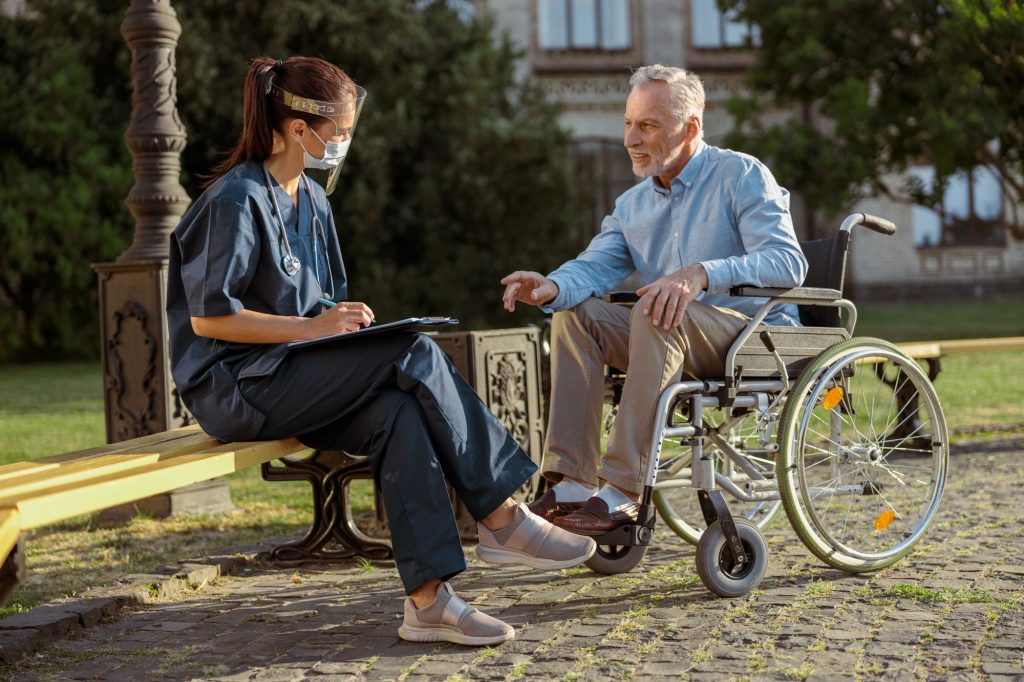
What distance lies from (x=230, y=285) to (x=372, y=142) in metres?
16.5

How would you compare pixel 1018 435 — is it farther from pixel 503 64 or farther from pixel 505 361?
pixel 503 64

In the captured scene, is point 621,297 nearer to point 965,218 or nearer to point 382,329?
point 382,329

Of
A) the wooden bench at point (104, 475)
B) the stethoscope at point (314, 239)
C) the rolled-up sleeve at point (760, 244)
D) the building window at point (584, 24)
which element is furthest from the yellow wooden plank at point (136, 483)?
the building window at point (584, 24)

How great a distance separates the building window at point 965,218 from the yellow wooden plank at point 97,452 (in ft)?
83.4

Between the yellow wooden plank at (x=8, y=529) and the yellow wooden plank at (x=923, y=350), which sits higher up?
the yellow wooden plank at (x=923, y=350)

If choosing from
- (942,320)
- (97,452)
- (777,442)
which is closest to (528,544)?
(777,442)

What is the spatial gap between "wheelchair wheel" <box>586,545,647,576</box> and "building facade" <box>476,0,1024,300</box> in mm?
21299

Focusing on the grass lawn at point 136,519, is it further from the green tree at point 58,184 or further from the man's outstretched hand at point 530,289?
the man's outstretched hand at point 530,289

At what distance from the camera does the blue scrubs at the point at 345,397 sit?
3.69 meters

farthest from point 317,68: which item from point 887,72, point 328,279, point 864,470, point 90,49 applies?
point 90,49

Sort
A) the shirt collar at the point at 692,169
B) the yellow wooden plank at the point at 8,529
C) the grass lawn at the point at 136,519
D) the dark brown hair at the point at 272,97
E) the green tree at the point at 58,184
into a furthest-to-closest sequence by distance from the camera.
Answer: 1. the green tree at the point at 58,184
2. the grass lawn at the point at 136,519
3. the shirt collar at the point at 692,169
4. the dark brown hair at the point at 272,97
5. the yellow wooden plank at the point at 8,529

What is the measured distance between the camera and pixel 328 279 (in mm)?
4277

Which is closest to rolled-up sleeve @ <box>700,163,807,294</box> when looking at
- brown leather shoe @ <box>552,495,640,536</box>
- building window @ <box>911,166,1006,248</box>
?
brown leather shoe @ <box>552,495,640,536</box>

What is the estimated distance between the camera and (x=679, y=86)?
4.46 meters
